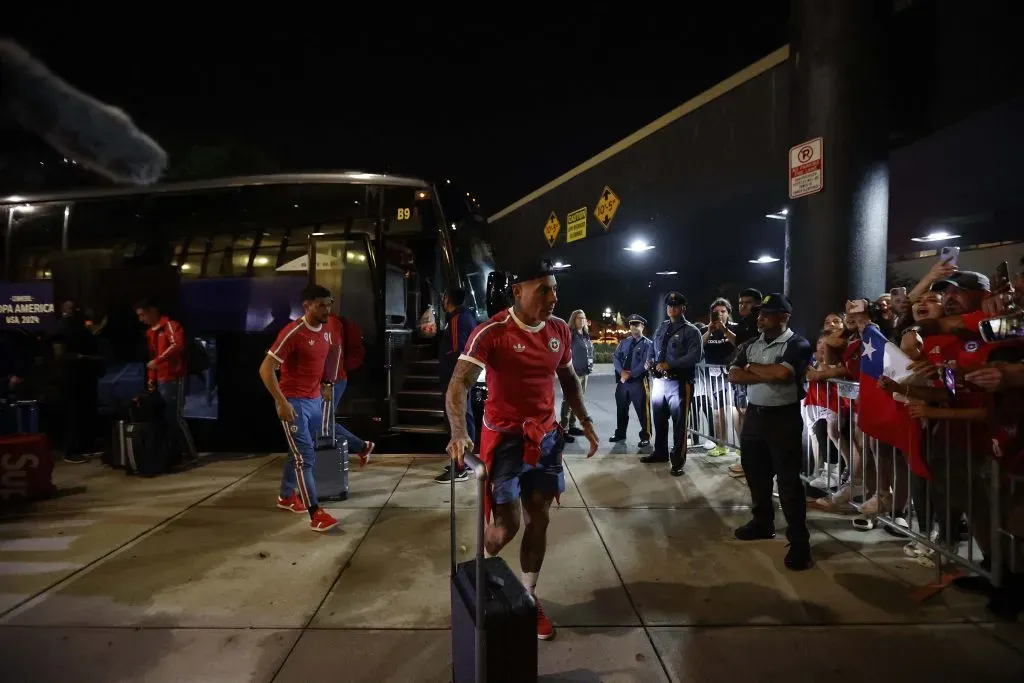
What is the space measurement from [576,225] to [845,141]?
7959mm

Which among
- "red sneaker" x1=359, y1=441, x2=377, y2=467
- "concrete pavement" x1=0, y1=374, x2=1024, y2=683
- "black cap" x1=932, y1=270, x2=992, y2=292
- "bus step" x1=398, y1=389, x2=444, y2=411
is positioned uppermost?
"black cap" x1=932, y1=270, x2=992, y2=292

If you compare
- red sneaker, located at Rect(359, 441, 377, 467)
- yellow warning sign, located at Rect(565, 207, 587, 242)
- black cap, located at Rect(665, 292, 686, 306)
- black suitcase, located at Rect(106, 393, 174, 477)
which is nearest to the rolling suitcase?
black suitcase, located at Rect(106, 393, 174, 477)

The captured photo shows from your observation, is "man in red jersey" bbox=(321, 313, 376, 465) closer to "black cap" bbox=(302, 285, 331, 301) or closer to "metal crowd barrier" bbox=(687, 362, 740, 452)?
"black cap" bbox=(302, 285, 331, 301)

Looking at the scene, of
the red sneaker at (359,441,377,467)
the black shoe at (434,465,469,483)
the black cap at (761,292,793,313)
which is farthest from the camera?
the red sneaker at (359,441,377,467)

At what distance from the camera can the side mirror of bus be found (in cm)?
759

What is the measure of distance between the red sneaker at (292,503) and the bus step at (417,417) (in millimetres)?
2360

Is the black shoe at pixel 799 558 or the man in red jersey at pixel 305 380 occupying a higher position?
the man in red jersey at pixel 305 380

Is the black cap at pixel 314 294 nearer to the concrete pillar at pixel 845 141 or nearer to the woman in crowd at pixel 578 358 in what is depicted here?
the woman in crowd at pixel 578 358

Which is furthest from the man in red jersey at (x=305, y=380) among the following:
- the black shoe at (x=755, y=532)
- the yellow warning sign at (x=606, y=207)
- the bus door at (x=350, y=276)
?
the yellow warning sign at (x=606, y=207)

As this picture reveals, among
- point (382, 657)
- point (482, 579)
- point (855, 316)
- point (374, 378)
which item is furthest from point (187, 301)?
point (855, 316)

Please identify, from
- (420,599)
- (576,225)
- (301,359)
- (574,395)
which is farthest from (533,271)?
(576,225)

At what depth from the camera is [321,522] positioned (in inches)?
186

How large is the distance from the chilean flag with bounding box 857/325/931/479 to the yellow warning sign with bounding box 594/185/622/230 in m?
8.20

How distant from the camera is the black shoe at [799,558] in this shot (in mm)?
3895
